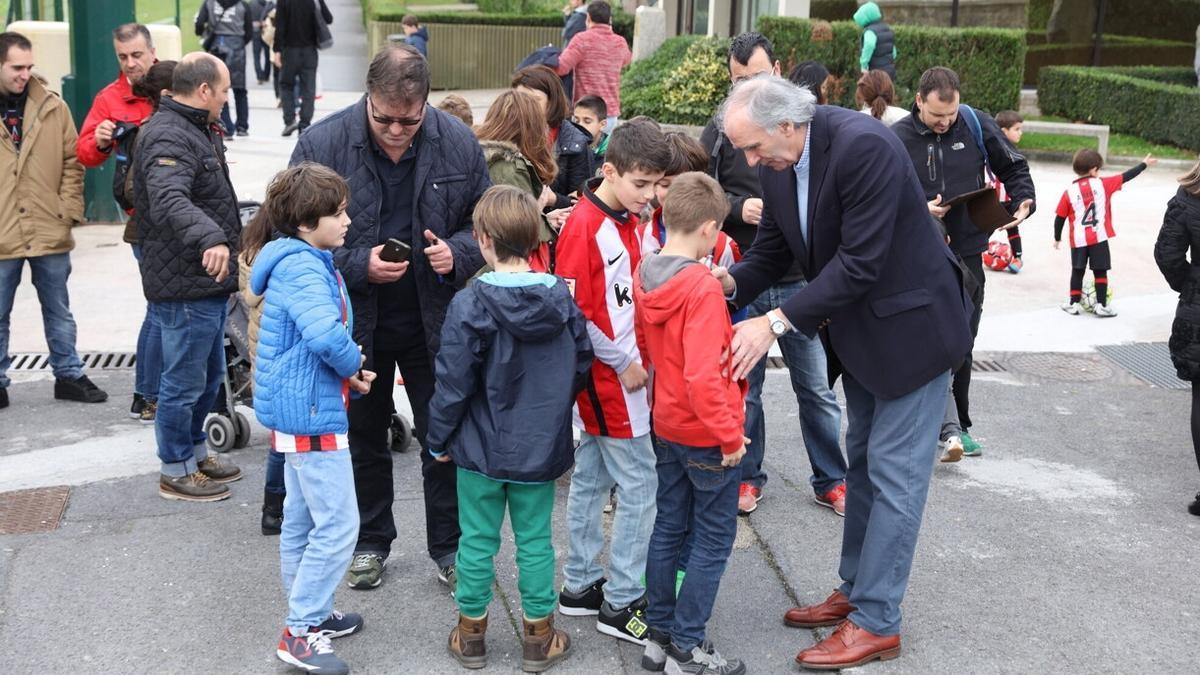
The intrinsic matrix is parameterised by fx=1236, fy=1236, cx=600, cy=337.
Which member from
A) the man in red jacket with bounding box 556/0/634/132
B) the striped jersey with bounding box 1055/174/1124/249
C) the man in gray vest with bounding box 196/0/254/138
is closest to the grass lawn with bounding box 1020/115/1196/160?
the man in red jacket with bounding box 556/0/634/132

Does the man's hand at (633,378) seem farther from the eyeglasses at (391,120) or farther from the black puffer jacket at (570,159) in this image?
the black puffer jacket at (570,159)

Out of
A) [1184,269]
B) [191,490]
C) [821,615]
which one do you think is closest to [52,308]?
[191,490]

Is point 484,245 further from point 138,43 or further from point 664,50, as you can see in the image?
point 664,50

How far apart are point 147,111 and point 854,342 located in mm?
4326

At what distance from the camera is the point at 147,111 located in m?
6.67

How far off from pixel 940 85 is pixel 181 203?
3.45m

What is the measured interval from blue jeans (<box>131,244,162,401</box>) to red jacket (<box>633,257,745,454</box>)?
10.3 ft

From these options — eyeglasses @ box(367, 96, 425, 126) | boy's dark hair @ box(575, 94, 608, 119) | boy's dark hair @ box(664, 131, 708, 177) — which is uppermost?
eyeglasses @ box(367, 96, 425, 126)

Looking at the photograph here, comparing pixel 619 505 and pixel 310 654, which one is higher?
pixel 619 505

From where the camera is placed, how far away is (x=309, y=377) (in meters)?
4.05

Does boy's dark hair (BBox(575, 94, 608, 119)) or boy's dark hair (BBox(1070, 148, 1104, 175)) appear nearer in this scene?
boy's dark hair (BBox(575, 94, 608, 119))

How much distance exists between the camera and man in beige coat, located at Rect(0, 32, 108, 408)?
668cm

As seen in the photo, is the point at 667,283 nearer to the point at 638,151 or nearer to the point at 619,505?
the point at 638,151

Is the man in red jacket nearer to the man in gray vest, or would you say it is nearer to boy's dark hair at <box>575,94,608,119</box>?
boy's dark hair at <box>575,94,608,119</box>
